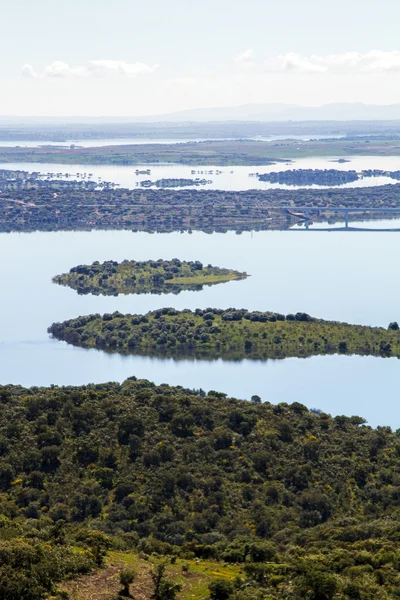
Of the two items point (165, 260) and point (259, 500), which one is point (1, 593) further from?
point (165, 260)

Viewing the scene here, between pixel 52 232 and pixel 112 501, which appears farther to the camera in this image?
pixel 52 232

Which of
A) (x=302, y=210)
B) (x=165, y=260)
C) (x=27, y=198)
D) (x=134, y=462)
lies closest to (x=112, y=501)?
(x=134, y=462)

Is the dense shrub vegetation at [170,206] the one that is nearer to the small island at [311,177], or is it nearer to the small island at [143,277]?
the small island at [311,177]

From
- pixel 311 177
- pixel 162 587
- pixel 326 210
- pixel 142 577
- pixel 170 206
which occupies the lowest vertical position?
pixel 142 577

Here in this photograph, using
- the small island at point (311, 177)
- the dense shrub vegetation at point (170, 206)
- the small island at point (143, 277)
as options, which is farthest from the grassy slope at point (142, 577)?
the small island at point (311, 177)

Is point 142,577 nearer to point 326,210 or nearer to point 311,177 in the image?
point 326,210

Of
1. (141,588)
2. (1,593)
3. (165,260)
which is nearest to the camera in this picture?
(1,593)


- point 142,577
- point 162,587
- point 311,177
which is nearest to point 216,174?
point 311,177
